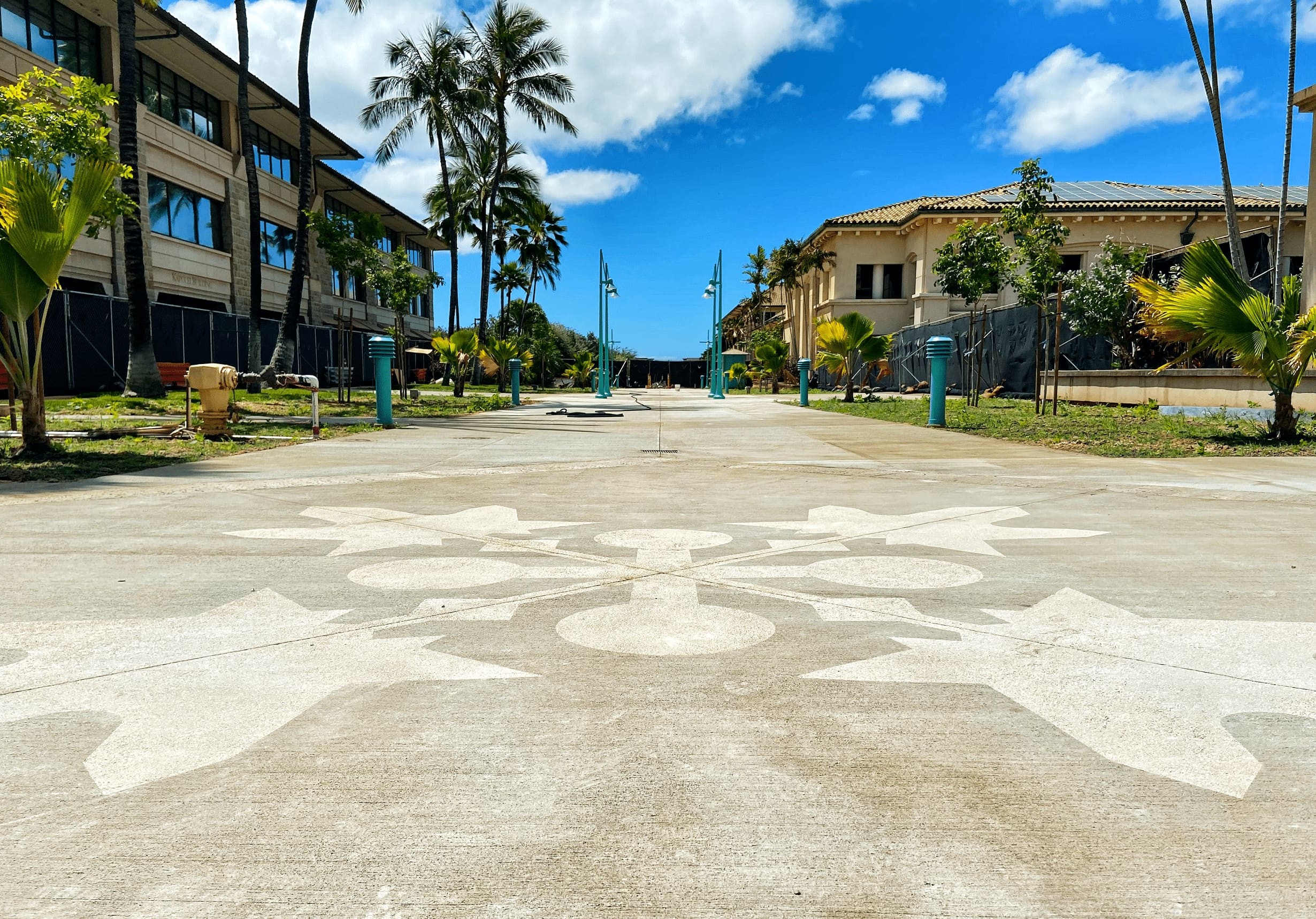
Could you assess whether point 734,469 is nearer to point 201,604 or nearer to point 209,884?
point 201,604

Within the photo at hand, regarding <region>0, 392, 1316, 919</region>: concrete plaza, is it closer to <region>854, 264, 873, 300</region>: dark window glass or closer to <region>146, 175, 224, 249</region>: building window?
<region>146, 175, 224, 249</region>: building window

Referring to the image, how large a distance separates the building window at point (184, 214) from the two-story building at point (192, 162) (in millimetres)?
42

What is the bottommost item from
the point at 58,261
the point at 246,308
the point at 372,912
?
the point at 372,912

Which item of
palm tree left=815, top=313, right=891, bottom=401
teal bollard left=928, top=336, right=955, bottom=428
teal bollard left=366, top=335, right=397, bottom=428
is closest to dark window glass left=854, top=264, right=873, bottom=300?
palm tree left=815, top=313, right=891, bottom=401

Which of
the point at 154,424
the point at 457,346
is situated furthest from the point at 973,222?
the point at 154,424

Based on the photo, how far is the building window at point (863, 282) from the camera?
41.3 metres

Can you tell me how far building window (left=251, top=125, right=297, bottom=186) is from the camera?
33.7m

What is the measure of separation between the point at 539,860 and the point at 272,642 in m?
1.73

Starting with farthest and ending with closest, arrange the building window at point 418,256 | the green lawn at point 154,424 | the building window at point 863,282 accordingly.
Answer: the building window at point 418,256 → the building window at point 863,282 → the green lawn at point 154,424

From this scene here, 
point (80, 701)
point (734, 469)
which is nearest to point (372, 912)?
point (80, 701)

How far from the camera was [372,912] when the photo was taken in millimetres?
1520

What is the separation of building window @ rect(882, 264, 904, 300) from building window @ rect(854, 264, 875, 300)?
584 millimetres

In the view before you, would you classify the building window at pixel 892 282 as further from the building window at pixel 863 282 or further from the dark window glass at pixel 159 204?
the dark window glass at pixel 159 204

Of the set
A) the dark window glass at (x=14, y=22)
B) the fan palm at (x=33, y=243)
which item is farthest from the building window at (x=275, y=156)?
the fan palm at (x=33, y=243)
